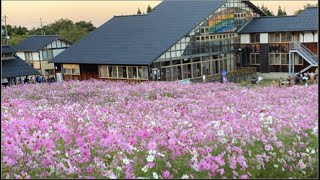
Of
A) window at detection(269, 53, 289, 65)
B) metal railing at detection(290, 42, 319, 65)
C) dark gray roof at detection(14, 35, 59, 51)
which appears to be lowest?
window at detection(269, 53, 289, 65)

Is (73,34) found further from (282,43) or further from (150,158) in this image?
(150,158)

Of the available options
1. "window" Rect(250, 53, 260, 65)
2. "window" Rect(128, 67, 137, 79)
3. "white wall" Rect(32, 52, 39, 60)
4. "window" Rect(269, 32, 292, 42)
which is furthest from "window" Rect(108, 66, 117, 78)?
"white wall" Rect(32, 52, 39, 60)

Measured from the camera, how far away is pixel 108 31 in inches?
1352

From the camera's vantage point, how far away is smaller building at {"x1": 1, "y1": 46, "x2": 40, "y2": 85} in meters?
28.7

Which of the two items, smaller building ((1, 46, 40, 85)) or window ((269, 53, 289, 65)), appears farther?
window ((269, 53, 289, 65))

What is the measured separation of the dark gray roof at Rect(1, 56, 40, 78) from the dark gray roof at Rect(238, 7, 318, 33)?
16.2m

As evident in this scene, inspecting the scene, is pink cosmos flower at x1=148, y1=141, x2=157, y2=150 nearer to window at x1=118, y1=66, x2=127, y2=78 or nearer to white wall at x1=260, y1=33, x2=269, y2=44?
window at x1=118, y1=66, x2=127, y2=78

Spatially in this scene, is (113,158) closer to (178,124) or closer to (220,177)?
(220,177)

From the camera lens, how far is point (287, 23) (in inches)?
1284

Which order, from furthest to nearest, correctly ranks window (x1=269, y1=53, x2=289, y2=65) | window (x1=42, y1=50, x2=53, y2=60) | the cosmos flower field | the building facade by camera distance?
window (x1=42, y1=50, x2=53, y2=60), window (x1=269, y1=53, x2=289, y2=65), the building facade, the cosmos flower field

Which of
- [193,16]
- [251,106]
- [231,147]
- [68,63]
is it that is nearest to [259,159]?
[231,147]

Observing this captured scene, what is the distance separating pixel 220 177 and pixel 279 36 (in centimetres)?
2984

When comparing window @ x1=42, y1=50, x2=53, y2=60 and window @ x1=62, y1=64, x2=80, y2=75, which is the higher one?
window @ x1=42, y1=50, x2=53, y2=60

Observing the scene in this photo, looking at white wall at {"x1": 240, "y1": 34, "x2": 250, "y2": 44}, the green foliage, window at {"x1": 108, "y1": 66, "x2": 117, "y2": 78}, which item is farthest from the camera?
the green foliage
